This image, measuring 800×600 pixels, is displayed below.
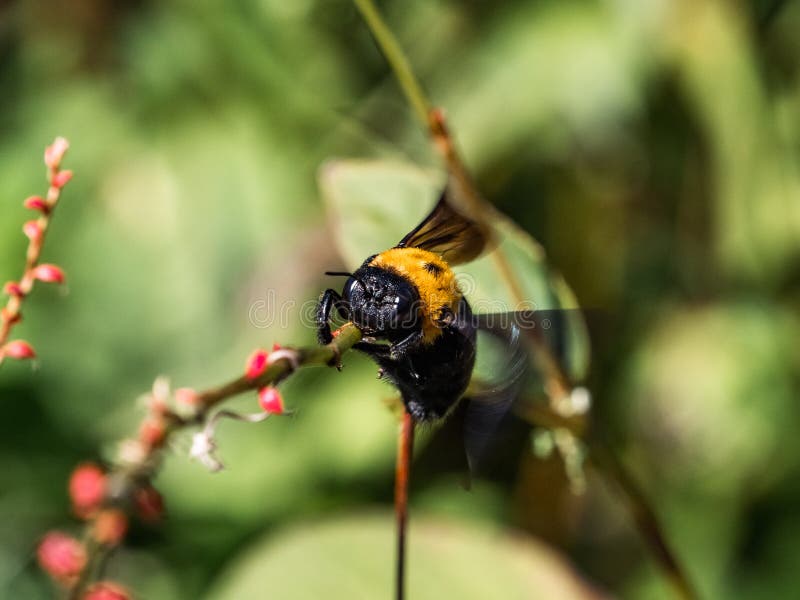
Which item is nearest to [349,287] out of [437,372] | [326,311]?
[326,311]

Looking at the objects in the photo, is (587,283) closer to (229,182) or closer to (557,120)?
(557,120)

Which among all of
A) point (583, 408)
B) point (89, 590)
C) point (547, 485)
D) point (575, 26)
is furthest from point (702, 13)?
point (89, 590)

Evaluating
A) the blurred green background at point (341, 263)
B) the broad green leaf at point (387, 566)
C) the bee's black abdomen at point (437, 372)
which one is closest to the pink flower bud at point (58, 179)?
the bee's black abdomen at point (437, 372)

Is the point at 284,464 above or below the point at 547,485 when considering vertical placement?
above

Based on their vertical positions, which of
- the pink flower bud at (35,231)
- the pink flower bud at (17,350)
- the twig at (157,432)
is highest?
the pink flower bud at (35,231)

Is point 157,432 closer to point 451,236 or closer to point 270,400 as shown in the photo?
point 270,400

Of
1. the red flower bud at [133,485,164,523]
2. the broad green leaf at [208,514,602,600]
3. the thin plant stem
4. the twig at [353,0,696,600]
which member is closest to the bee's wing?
the twig at [353,0,696,600]

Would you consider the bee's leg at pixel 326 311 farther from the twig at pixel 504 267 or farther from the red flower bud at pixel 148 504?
the twig at pixel 504 267
